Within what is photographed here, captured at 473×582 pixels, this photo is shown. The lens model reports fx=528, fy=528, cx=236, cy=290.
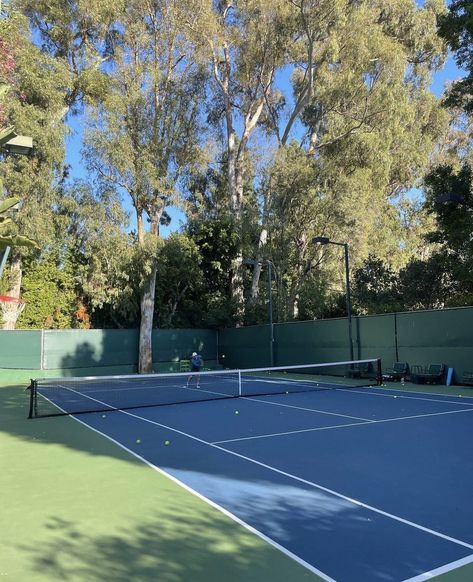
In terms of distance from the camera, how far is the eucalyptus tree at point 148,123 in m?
28.5

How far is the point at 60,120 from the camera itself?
28719 mm

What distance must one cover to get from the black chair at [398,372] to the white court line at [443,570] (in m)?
16.7

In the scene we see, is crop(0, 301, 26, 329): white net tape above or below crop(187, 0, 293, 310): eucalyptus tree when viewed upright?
below

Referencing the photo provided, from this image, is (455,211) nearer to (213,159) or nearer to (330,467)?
(330,467)

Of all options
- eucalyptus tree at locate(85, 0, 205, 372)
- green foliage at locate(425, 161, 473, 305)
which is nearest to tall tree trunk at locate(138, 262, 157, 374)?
eucalyptus tree at locate(85, 0, 205, 372)

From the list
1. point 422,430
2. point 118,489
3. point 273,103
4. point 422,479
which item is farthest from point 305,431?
point 273,103

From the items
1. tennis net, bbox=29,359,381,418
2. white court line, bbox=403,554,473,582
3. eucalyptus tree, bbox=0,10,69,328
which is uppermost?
eucalyptus tree, bbox=0,10,69,328

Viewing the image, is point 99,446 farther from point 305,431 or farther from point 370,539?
point 370,539

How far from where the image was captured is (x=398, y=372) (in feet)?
66.5

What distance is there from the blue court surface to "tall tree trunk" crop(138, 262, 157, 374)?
15773mm

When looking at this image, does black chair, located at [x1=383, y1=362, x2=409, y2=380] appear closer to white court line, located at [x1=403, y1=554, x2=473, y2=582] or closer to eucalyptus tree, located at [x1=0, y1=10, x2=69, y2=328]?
white court line, located at [x1=403, y1=554, x2=473, y2=582]

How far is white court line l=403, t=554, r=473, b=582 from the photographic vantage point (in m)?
3.82

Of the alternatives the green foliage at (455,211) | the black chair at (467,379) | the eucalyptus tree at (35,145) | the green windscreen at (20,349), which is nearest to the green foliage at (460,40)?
the green foliage at (455,211)

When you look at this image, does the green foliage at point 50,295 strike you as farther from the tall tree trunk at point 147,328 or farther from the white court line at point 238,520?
the white court line at point 238,520
